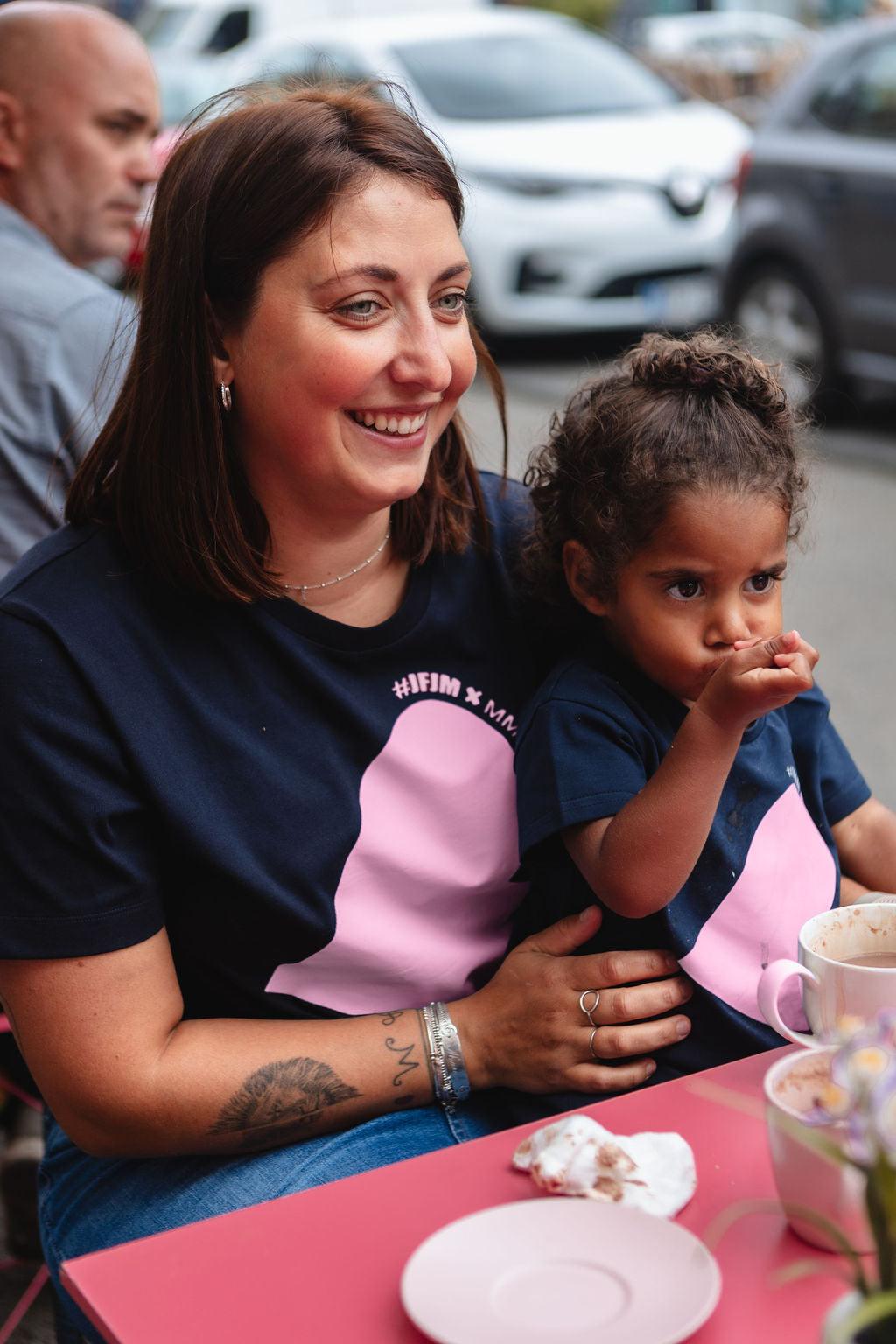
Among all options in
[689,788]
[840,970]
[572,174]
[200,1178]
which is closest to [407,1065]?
[200,1178]

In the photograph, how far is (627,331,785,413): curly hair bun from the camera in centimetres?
182

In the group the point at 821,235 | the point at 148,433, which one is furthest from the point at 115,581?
the point at 821,235

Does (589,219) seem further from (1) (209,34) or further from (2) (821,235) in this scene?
(1) (209,34)

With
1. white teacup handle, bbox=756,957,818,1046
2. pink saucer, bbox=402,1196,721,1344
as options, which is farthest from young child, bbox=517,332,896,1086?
pink saucer, bbox=402,1196,721,1344

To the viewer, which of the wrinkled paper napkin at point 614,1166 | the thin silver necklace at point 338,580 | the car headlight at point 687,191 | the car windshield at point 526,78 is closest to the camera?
the wrinkled paper napkin at point 614,1166

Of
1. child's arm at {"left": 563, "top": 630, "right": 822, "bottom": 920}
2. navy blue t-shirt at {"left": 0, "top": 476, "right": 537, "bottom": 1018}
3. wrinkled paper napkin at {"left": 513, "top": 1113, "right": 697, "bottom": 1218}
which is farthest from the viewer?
navy blue t-shirt at {"left": 0, "top": 476, "right": 537, "bottom": 1018}

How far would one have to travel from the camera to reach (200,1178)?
1.67 m

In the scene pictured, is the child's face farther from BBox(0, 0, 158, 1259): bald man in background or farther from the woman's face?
BBox(0, 0, 158, 1259): bald man in background

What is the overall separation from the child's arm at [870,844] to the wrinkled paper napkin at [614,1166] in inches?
29.8

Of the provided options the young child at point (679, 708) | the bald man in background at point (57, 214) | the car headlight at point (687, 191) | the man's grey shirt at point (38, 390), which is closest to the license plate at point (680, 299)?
the car headlight at point (687, 191)

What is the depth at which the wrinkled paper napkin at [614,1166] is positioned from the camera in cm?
120

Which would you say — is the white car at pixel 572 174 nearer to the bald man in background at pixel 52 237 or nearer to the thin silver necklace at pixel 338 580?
the bald man in background at pixel 52 237

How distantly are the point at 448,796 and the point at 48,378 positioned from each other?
1383 mm

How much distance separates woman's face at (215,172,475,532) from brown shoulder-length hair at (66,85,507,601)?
0.08ft
